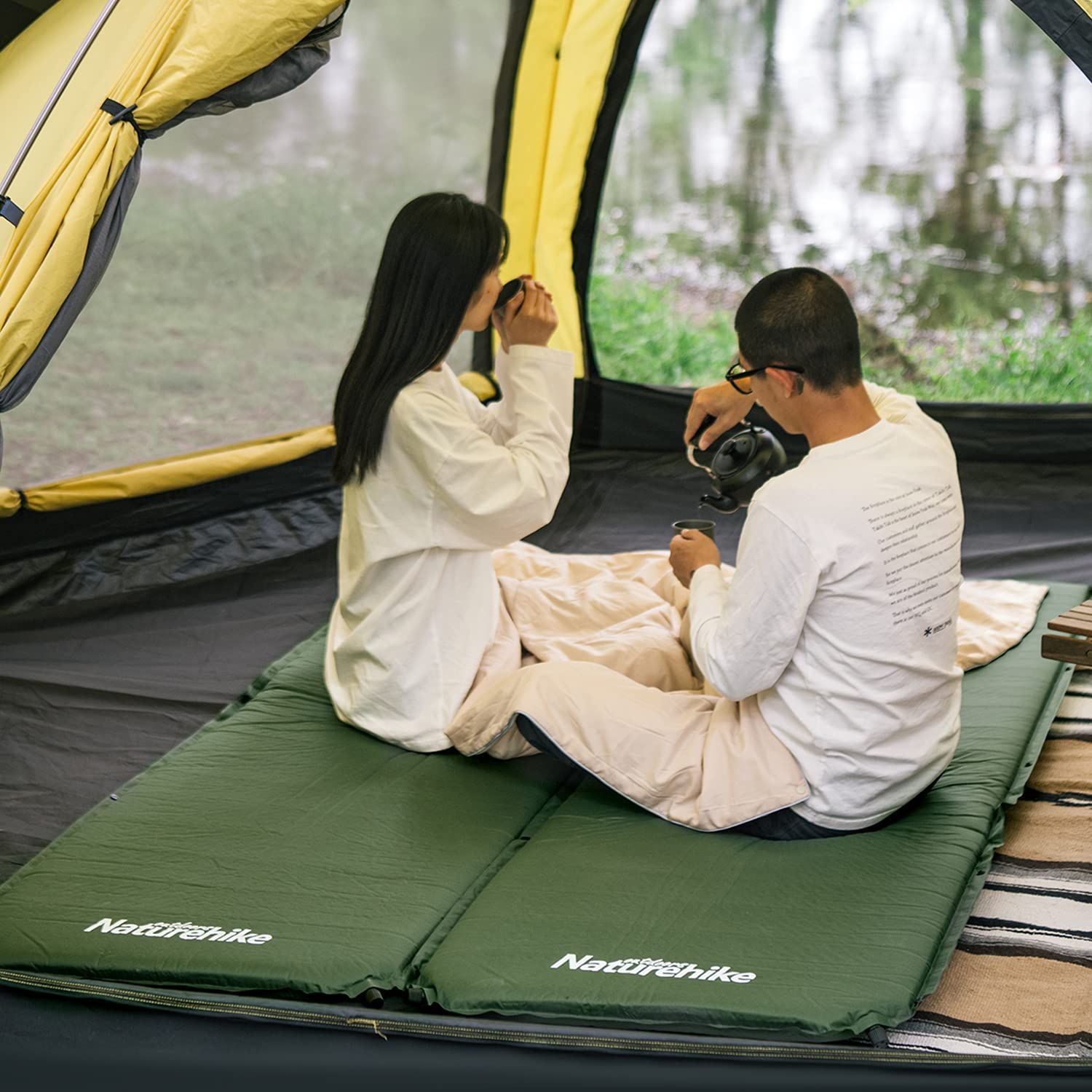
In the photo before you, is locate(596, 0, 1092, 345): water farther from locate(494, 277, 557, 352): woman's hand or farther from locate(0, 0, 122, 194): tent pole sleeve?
locate(0, 0, 122, 194): tent pole sleeve

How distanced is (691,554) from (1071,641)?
0.63 m

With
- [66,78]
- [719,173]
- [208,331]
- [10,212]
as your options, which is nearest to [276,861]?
[10,212]

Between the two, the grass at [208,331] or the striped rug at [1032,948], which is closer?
the striped rug at [1032,948]

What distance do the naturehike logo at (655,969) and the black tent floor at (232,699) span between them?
0.12 meters

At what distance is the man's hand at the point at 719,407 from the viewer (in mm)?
2582

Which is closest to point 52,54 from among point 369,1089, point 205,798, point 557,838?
point 205,798

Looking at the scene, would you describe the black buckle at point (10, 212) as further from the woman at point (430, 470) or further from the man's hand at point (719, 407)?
the man's hand at point (719, 407)

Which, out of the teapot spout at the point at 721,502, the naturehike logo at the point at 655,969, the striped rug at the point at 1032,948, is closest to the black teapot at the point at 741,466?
the teapot spout at the point at 721,502

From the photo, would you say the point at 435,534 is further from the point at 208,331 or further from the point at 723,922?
the point at 208,331

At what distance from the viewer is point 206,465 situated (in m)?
3.83

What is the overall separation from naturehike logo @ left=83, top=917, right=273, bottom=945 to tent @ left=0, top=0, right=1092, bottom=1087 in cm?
12

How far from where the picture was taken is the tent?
2.50 m

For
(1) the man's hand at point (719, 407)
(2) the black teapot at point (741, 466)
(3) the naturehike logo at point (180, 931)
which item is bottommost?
(3) the naturehike logo at point (180, 931)

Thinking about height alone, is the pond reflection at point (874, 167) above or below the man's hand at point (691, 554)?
above
